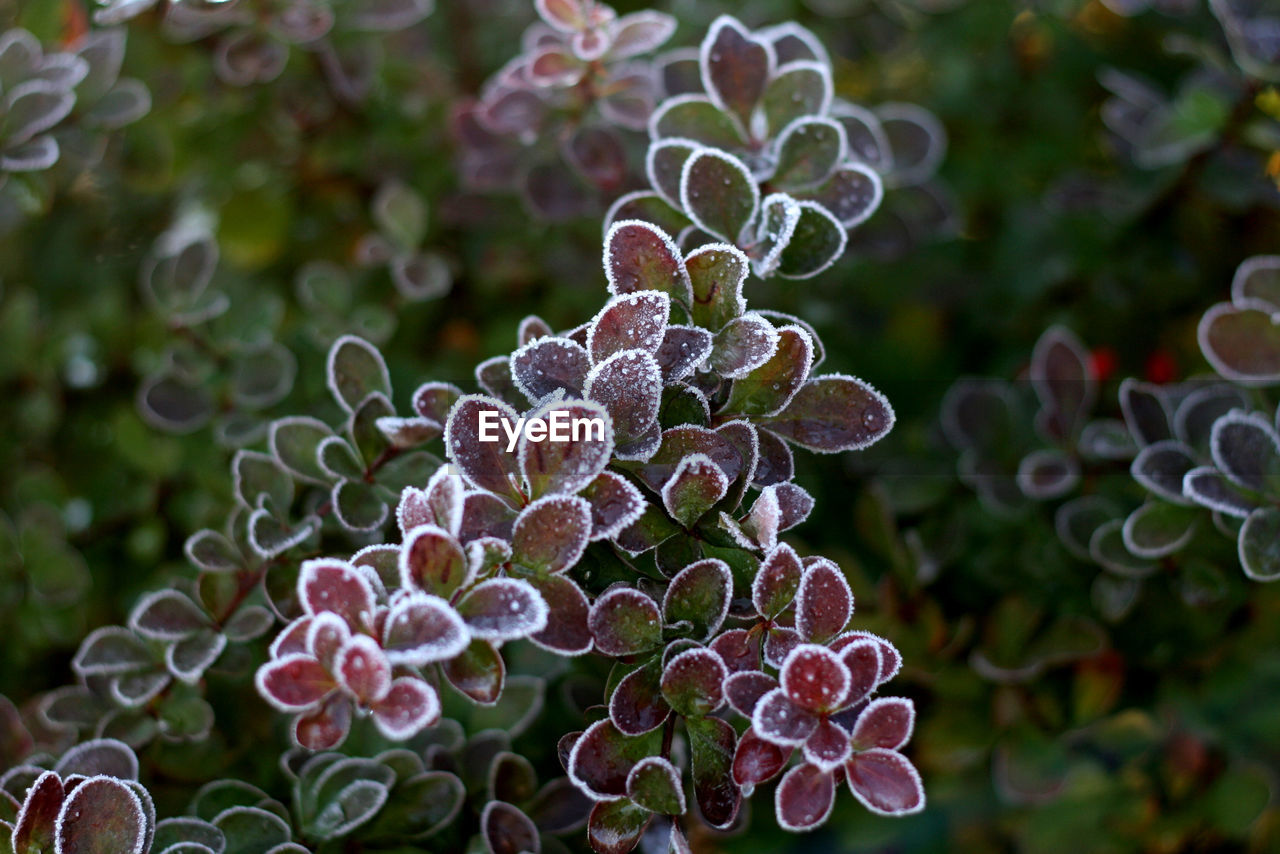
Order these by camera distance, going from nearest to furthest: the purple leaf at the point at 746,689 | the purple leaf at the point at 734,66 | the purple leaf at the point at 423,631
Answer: the purple leaf at the point at 423,631, the purple leaf at the point at 746,689, the purple leaf at the point at 734,66

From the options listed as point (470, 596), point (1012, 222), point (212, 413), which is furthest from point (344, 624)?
point (1012, 222)

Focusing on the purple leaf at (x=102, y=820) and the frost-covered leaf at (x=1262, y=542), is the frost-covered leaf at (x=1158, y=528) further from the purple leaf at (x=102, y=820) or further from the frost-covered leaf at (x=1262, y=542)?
the purple leaf at (x=102, y=820)

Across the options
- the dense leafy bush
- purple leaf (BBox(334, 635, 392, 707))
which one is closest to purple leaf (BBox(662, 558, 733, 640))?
the dense leafy bush

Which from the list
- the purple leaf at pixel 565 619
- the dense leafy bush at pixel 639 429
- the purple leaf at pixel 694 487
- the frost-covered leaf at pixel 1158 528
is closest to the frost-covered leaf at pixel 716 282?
the dense leafy bush at pixel 639 429

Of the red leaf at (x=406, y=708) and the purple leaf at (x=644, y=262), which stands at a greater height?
the purple leaf at (x=644, y=262)

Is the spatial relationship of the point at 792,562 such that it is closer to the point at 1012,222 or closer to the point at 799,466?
the point at 799,466

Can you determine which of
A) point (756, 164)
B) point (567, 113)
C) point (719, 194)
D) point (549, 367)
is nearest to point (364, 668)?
point (549, 367)
